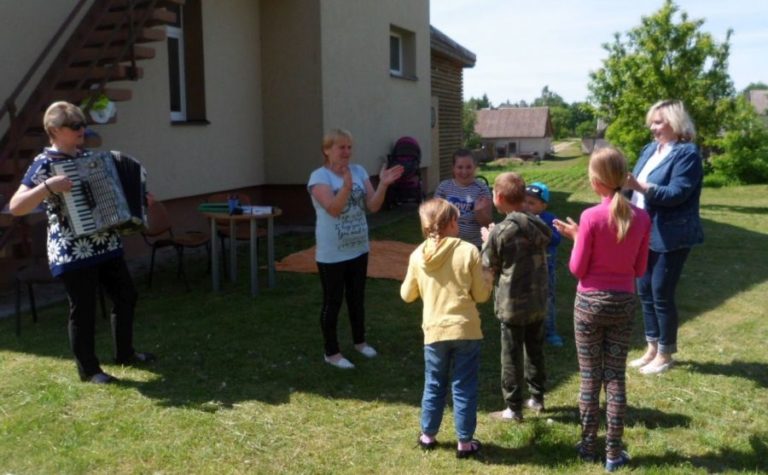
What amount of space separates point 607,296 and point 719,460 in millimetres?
1067

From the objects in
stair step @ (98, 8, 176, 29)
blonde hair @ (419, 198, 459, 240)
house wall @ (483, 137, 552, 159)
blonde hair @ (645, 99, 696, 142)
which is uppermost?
house wall @ (483, 137, 552, 159)

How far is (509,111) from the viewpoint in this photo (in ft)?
275

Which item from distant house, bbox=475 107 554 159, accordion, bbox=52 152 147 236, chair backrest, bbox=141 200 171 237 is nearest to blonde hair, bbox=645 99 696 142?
accordion, bbox=52 152 147 236

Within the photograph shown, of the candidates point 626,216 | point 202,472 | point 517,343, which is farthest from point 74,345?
point 626,216

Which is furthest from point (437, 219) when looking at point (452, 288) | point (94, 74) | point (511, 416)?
point (94, 74)

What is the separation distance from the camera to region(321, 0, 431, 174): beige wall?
501 inches

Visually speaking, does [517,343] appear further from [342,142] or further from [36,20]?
[36,20]

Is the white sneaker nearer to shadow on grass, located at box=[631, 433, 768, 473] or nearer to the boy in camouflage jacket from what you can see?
the boy in camouflage jacket

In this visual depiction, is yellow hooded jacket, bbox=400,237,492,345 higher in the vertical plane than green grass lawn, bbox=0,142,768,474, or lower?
higher

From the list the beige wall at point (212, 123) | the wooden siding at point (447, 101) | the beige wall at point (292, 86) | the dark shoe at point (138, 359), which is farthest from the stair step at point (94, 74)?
the wooden siding at point (447, 101)

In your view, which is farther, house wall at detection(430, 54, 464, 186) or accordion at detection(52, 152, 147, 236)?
house wall at detection(430, 54, 464, 186)

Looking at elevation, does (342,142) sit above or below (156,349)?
above

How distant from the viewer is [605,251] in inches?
151

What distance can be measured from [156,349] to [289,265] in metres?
3.43
